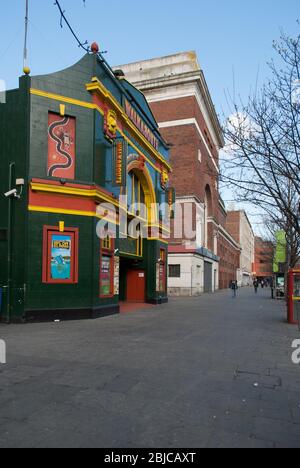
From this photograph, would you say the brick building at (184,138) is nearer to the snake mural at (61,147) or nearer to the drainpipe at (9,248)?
the snake mural at (61,147)

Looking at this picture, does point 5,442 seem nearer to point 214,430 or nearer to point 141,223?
point 214,430

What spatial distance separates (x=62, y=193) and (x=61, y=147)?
1.61 m

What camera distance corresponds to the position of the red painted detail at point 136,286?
2097 cm

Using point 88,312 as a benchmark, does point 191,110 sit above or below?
above

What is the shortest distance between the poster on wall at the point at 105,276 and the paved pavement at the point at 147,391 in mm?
4189

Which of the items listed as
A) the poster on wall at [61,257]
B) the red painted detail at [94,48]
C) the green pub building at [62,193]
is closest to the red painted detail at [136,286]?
the green pub building at [62,193]

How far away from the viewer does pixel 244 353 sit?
833 cm

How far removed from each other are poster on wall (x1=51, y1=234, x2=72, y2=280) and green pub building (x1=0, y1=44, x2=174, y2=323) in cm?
3

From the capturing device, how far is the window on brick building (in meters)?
32.6

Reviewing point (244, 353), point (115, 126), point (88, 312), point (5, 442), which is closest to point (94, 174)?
point (115, 126)

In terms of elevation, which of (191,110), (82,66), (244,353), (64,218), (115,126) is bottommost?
(244,353)

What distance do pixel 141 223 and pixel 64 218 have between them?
7391mm
